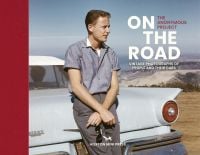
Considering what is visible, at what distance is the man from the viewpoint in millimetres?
1972

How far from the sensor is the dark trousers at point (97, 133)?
1939 millimetres

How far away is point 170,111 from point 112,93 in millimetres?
347

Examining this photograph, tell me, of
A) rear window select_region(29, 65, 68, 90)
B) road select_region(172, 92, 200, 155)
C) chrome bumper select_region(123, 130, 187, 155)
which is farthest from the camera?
road select_region(172, 92, 200, 155)

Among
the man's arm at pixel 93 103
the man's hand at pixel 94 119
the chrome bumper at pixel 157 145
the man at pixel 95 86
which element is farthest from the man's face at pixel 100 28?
the chrome bumper at pixel 157 145

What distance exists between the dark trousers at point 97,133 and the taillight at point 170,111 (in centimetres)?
30

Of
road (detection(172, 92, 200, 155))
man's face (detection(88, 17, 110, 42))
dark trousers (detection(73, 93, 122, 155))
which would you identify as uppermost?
man's face (detection(88, 17, 110, 42))

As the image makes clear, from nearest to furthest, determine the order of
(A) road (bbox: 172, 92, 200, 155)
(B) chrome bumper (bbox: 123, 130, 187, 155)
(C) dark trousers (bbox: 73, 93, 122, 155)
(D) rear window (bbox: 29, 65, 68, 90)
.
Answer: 1. (C) dark trousers (bbox: 73, 93, 122, 155)
2. (B) chrome bumper (bbox: 123, 130, 187, 155)
3. (D) rear window (bbox: 29, 65, 68, 90)
4. (A) road (bbox: 172, 92, 200, 155)

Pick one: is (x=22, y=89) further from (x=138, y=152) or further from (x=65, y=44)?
(x=138, y=152)

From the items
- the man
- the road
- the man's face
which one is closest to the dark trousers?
the man

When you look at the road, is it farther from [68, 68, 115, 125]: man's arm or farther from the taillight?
[68, 68, 115, 125]: man's arm

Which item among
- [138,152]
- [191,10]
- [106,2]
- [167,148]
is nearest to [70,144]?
[138,152]

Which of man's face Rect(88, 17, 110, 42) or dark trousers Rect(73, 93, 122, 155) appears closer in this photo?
dark trousers Rect(73, 93, 122, 155)

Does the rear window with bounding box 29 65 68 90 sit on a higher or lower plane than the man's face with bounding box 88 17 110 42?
lower

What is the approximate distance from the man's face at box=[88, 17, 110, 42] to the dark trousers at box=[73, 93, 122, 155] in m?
0.29
